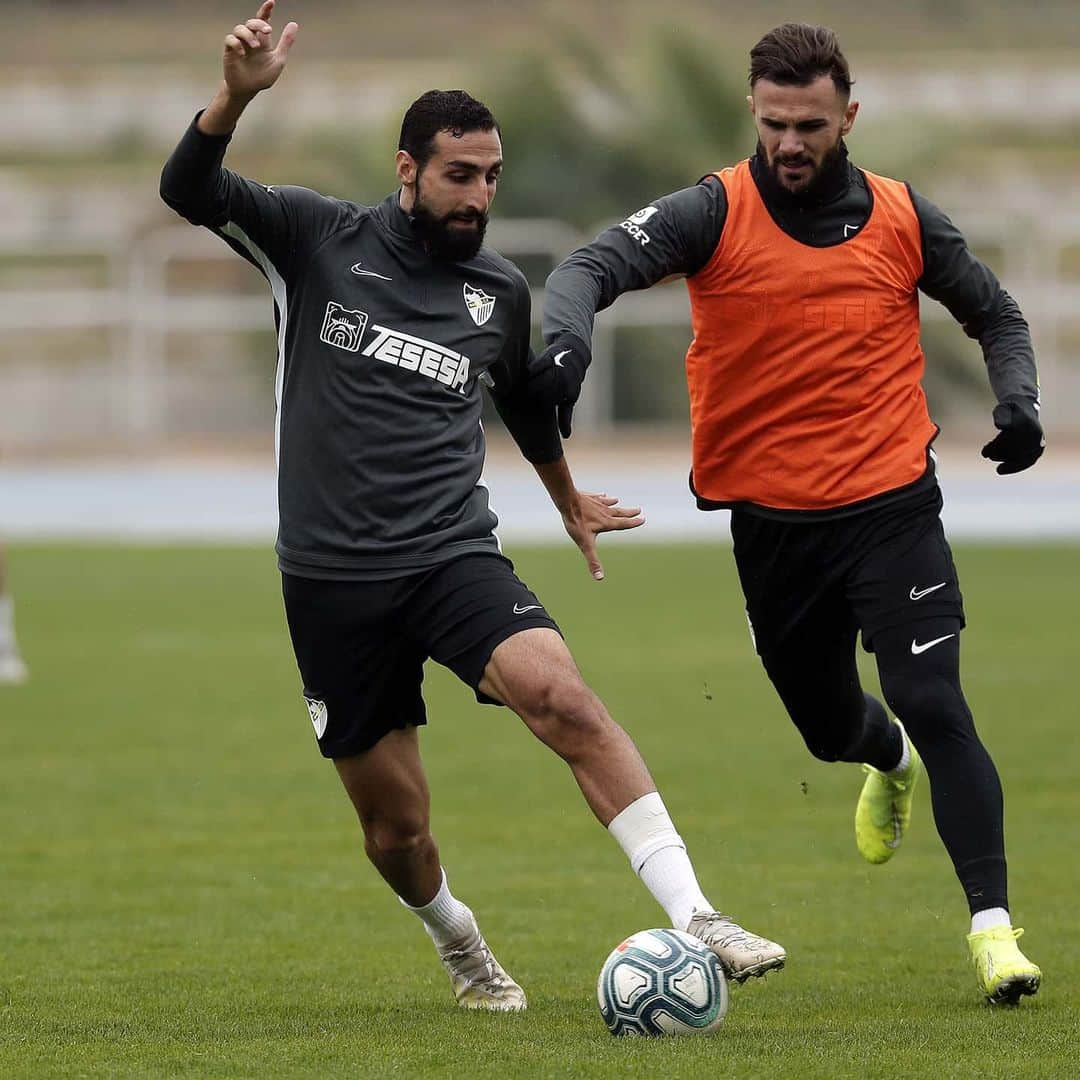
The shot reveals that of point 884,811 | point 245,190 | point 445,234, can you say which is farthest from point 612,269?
point 884,811

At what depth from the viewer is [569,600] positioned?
18.2 meters

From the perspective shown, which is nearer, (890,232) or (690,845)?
(890,232)

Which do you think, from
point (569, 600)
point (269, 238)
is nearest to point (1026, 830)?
point (269, 238)

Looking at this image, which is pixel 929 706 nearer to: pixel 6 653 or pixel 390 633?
pixel 390 633

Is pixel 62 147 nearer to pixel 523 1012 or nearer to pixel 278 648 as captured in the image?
pixel 278 648

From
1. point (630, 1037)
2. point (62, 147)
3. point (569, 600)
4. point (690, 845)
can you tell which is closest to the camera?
point (630, 1037)

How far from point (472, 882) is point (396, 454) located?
2.69m

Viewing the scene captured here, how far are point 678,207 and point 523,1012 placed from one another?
7.41 feet

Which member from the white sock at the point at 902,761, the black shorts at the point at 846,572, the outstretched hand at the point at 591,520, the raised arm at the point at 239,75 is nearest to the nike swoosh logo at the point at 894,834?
the white sock at the point at 902,761

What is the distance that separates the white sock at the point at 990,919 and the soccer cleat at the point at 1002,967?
14 mm

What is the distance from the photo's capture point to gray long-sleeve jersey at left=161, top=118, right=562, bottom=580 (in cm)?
559

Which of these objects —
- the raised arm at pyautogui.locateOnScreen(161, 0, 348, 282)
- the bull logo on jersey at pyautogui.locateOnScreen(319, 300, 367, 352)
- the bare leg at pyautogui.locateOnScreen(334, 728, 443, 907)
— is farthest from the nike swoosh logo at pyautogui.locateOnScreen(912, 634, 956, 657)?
the raised arm at pyautogui.locateOnScreen(161, 0, 348, 282)

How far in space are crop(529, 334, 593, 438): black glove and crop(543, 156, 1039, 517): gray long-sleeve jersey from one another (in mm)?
268

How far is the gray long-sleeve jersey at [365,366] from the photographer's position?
5.59 meters
